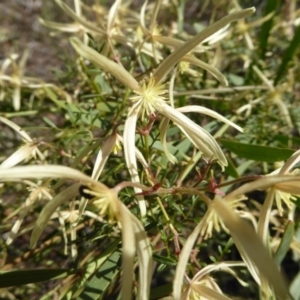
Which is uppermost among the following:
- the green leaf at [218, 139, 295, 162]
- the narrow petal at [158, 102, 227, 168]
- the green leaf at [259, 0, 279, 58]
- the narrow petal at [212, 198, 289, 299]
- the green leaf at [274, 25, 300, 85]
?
the green leaf at [259, 0, 279, 58]

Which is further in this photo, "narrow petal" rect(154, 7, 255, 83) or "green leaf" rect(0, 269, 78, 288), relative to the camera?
"green leaf" rect(0, 269, 78, 288)

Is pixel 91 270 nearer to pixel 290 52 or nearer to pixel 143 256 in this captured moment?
pixel 143 256

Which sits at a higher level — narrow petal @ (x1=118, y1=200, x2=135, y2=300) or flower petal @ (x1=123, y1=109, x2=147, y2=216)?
flower petal @ (x1=123, y1=109, x2=147, y2=216)

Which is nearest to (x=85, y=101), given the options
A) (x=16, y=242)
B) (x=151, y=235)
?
(x=151, y=235)

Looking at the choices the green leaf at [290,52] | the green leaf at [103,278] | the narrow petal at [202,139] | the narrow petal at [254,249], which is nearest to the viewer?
the narrow petal at [254,249]

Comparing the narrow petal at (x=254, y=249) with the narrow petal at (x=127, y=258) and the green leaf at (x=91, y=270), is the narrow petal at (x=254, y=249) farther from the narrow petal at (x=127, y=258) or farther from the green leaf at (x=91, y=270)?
the green leaf at (x=91, y=270)

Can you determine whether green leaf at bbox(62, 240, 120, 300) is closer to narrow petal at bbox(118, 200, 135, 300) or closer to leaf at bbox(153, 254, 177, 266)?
leaf at bbox(153, 254, 177, 266)

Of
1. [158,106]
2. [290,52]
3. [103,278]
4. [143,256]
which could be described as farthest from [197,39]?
[290,52]

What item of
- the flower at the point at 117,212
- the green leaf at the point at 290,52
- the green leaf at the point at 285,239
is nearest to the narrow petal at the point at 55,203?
the flower at the point at 117,212

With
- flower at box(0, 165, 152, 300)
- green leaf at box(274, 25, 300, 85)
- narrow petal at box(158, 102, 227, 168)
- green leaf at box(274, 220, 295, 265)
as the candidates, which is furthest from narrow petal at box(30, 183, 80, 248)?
green leaf at box(274, 25, 300, 85)

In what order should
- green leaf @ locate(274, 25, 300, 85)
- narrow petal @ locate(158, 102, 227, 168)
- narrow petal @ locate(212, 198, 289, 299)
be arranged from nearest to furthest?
1. narrow petal @ locate(212, 198, 289, 299)
2. narrow petal @ locate(158, 102, 227, 168)
3. green leaf @ locate(274, 25, 300, 85)
